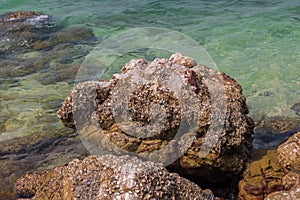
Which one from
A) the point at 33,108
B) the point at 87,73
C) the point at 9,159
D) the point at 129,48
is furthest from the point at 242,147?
the point at 129,48

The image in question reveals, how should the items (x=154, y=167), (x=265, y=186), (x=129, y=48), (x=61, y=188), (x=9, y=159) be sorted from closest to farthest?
(x=154, y=167)
(x=61, y=188)
(x=265, y=186)
(x=9, y=159)
(x=129, y=48)

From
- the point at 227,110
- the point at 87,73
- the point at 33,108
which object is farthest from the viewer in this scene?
the point at 87,73

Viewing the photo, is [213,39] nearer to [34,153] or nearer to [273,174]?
[34,153]

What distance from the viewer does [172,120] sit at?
191 inches

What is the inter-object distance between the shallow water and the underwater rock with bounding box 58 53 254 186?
2720mm

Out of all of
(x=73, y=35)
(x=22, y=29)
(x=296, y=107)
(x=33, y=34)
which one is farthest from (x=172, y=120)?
(x=22, y=29)

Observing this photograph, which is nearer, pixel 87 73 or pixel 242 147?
pixel 242 147

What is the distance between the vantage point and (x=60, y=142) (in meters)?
6.92

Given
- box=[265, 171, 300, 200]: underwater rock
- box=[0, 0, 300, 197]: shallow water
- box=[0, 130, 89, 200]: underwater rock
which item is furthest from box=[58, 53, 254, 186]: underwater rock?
box=[0, 0, 300, 197]: shallow water

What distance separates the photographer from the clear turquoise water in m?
8.28

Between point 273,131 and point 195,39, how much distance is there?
22.3ft

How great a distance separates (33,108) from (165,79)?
4550mm

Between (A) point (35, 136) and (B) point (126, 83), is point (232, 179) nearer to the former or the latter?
(B) point (126, 83)

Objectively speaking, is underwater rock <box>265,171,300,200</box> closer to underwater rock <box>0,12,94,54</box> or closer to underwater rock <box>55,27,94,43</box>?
underwater rock <box>0,12,94,54</box>
